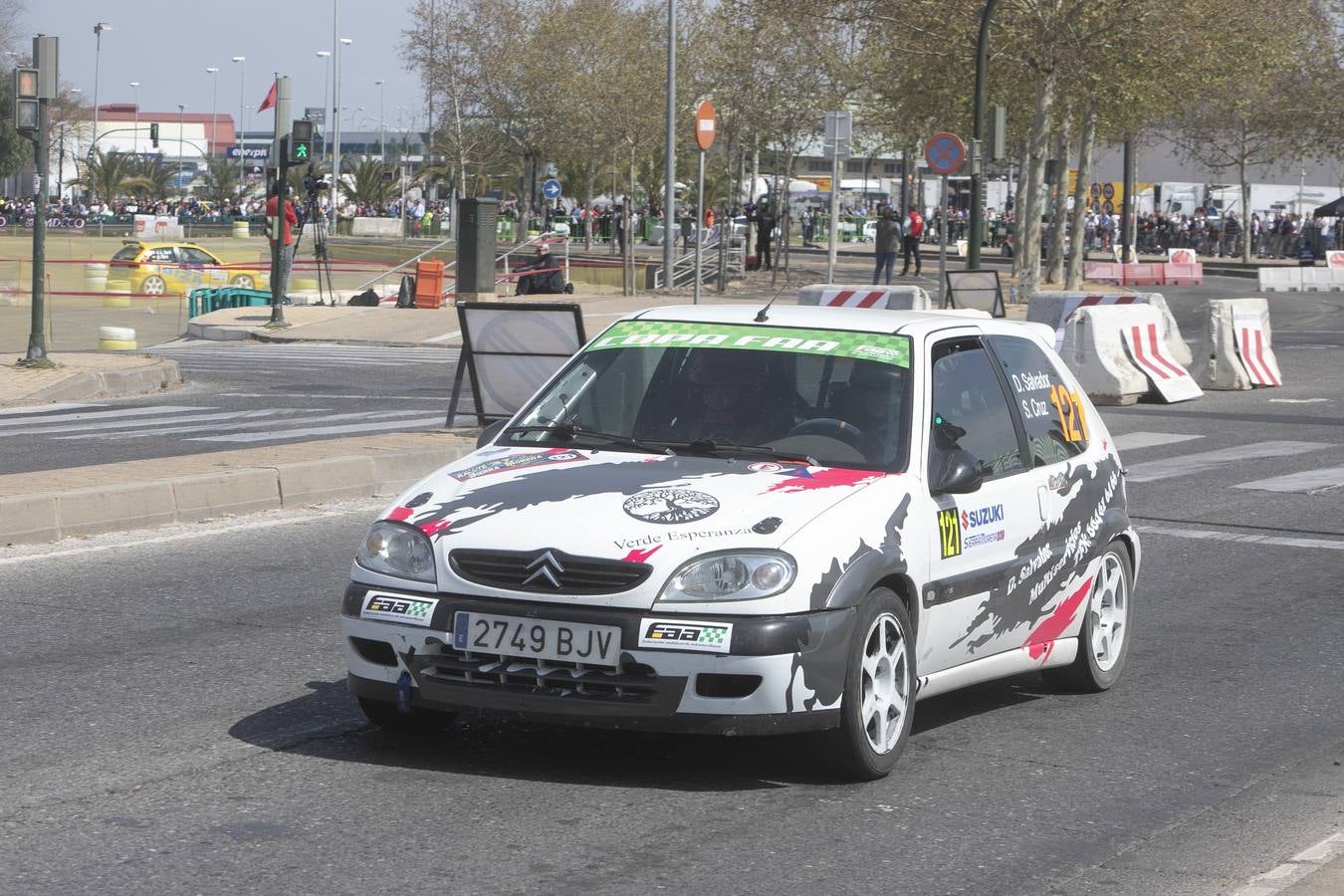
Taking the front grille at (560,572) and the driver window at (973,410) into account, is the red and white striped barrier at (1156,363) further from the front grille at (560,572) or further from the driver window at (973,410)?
the front grille at (560,572)

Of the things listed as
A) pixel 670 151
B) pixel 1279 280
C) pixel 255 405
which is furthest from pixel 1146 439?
pixel 1279 280

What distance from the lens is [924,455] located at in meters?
6.21

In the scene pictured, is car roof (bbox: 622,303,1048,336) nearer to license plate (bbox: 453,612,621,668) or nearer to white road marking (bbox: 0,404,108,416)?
license plate (bbox: 453,612,621,668)

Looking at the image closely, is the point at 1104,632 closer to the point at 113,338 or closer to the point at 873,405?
the point at 873,405

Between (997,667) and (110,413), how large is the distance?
13106mm

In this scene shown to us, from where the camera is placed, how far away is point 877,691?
5.77 metres

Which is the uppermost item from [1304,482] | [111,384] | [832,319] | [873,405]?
[832,319]

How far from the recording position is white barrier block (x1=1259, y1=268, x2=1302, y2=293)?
48469 millimetres

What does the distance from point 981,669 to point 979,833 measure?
4.10ft

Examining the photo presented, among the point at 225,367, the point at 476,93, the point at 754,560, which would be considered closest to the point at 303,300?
the point at 225,367

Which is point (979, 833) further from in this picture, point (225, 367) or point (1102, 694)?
point (225, 367)

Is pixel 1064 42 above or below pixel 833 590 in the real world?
above

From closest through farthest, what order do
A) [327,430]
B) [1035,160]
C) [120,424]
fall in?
1. [327,430]
2. [120,424]
3. [1035,160]

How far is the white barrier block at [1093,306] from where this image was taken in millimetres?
21531
